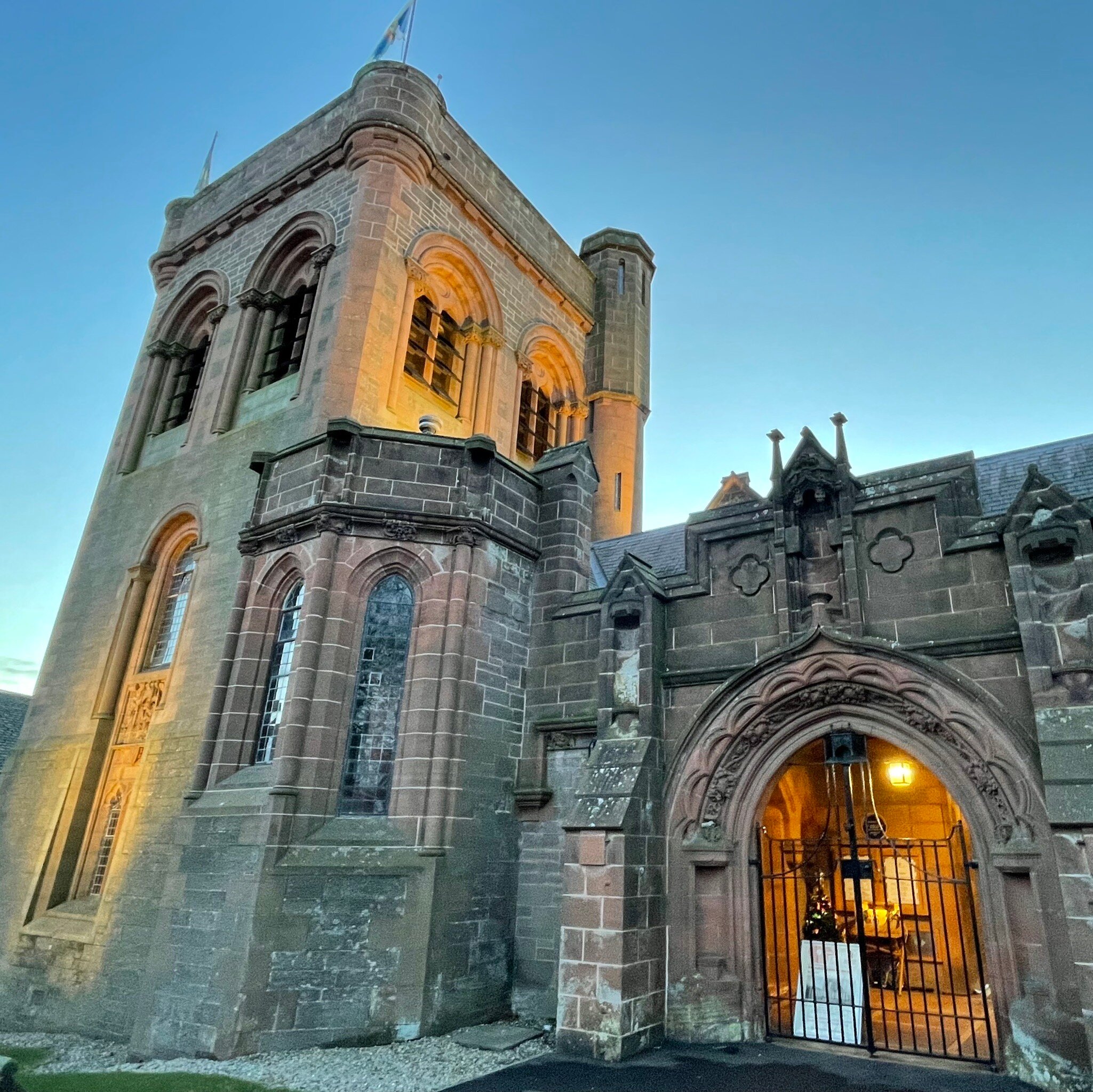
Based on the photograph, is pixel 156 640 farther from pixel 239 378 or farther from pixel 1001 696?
pixel 1001 696

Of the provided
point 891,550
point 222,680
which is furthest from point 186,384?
point 891,550

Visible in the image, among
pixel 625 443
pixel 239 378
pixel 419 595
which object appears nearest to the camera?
pixel 419 595

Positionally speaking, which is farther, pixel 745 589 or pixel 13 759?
pixel 13 759

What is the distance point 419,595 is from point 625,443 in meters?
11.7

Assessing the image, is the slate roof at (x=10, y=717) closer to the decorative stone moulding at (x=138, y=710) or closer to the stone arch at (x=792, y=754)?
the decorative stone moulding at (x=138, y=710)

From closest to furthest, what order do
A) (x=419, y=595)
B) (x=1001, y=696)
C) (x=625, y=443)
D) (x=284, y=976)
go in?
(x=1001, y=696), (x=284, y=976), (x=419, y=595), (x=625, y=443)

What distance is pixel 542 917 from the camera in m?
10.8

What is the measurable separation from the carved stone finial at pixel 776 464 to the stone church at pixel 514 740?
6 cm

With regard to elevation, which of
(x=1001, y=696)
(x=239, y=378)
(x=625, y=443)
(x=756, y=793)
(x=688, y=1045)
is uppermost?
(x=625, y=443)

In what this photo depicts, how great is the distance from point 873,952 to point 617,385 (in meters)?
14.5

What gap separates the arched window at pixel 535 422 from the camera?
1950 cm

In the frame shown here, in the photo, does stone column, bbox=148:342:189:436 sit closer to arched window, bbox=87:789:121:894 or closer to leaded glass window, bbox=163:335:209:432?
leaded glass window, bbox=163:335:209:432

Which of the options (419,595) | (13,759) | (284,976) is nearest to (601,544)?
(419,595)

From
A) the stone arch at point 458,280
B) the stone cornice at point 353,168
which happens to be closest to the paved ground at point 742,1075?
the stone arch at point 458,280
